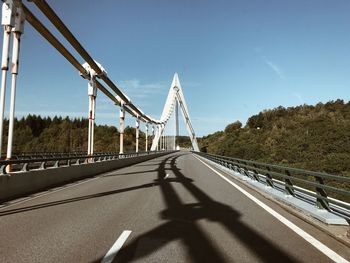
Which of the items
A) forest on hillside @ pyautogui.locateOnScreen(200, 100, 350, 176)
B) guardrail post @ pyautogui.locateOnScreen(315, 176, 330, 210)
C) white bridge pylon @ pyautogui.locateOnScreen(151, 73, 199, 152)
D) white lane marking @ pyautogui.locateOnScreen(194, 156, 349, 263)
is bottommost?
white lane marking @ pyautogui.locateOnScreen(194, 156, 349, 263)

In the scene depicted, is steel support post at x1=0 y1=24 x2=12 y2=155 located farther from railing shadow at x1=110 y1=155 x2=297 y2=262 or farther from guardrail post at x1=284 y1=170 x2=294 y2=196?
guardrail post at x1=284 y1=170 x2=294 y2=196

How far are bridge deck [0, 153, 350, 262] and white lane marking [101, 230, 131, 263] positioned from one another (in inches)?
3.1

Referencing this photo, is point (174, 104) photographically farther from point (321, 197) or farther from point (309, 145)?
point (321, 197)

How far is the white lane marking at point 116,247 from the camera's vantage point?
5277 millimetres

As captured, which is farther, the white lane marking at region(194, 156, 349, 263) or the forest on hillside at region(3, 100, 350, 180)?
the forest on hillside at region(3, 100, 350, 180)

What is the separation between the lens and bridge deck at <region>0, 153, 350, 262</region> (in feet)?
18.3

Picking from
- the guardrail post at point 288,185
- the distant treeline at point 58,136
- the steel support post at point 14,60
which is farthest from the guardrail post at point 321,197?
the distant treeline at point 58,136

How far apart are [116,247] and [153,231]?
138 centimetres

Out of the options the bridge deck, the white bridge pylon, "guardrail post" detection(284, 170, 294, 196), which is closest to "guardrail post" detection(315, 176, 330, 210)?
the bridge deck

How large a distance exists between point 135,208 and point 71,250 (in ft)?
14.1

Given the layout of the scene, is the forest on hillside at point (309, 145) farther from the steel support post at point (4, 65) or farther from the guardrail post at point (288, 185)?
the steel support post at point (4, 65)

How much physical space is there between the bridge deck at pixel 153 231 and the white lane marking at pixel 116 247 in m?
0.08

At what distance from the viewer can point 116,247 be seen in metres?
5.92

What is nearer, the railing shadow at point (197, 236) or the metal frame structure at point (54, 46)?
the railing shadow at point (197, 236)
